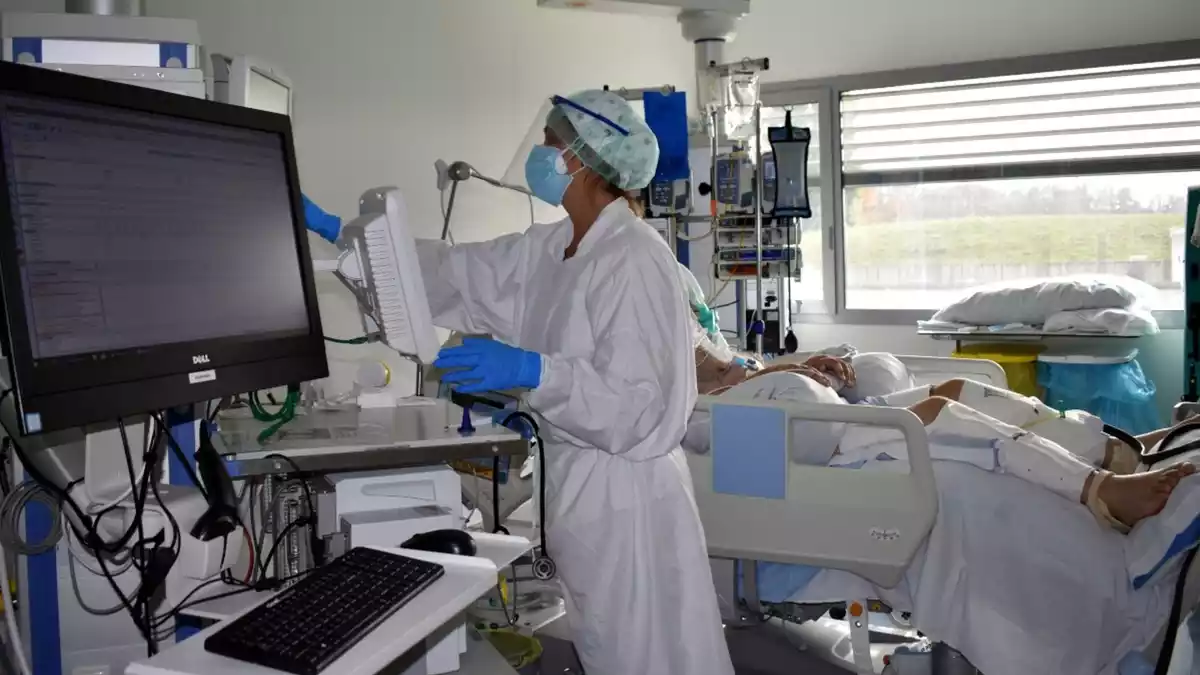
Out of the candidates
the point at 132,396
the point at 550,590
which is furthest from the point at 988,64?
the point at 132,396

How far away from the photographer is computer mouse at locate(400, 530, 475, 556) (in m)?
1.32

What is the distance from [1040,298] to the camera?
13.8 feet

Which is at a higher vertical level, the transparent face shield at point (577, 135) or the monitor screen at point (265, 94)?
the monitor screen at point (265, 94)

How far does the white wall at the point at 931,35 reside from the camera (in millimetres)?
4379

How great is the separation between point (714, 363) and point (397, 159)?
141cm

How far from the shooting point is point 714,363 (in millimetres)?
2994

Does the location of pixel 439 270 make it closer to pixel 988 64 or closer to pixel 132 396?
pixel 132 396

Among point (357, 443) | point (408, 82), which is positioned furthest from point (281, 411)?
point (408, 82)

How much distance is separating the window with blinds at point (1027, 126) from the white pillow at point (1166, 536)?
306 cm

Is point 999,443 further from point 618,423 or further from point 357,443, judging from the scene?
point 357,443

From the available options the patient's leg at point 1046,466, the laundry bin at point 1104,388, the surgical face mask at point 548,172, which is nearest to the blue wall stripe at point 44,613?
the surgical face mask at point 548,172

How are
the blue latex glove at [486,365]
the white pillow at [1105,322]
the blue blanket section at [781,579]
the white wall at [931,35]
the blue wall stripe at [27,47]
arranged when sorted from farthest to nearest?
the white wall at [931,35] → the white pillow at [1105,322] → the blue blanket section at [781,579] → the blue latex glove at [486,365] → the blue wall stripe at [27,47]

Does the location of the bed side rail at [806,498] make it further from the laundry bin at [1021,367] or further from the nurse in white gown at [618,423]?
the laundry bin at [1021,367]

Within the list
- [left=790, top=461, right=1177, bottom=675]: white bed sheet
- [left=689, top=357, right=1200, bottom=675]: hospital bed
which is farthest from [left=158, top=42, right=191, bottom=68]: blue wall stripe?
[left=790, top=461, right=1177, bottom=675]: white bed sheet
